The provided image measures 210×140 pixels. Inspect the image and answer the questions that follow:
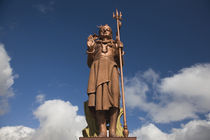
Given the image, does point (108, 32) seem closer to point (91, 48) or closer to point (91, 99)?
point (91, 48)

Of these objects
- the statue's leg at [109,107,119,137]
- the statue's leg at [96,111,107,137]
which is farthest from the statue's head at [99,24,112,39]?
the statue's leg at [96,111,107,137]

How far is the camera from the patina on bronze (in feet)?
28.2

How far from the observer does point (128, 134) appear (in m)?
7.72

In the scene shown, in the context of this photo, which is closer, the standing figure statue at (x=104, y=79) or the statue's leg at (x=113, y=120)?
the statue's leg at (x=113, y=120)

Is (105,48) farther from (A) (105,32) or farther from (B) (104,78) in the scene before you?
(B) (104,78)

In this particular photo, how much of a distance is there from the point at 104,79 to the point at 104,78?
5 cm

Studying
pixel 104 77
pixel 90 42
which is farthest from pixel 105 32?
pixel 104 77

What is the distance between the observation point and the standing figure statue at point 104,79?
28.2ft

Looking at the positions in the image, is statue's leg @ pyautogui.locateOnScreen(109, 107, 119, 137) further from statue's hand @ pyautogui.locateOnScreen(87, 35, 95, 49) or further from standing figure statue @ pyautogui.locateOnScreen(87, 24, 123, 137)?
statue's hand @ pyautogui.locateOnScreen(87, 35, 95, 49)

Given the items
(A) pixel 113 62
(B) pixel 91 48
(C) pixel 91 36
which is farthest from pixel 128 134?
(C) pixel 91 36

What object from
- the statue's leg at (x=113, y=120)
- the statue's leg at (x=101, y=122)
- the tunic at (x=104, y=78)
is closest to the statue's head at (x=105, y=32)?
the tunic at (x=104, y=78)

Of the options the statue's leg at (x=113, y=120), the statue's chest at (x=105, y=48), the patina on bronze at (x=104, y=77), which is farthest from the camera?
the statue's chest at (x=105, y=48)

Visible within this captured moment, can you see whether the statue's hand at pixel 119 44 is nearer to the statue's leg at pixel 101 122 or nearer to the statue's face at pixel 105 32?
the statue's face at pixel 105 32

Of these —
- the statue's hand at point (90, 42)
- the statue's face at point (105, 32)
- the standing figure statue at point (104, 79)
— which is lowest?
the standing figure statue at point (104, 79)
